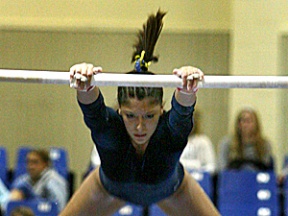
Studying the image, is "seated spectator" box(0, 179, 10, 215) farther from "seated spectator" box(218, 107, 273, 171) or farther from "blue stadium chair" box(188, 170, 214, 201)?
"seated spectator" box(218, 107, 273, 171)

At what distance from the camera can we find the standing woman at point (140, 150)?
266 cm

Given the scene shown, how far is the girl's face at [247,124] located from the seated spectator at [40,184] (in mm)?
1171

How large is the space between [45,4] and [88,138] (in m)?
1.19

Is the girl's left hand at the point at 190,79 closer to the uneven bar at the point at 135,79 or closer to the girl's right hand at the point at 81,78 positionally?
the uneven bar at the point at 135,79

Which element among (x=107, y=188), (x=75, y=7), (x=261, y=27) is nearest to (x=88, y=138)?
(x=75, y=7)

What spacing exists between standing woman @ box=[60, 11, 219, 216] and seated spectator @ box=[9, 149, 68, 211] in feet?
4.67

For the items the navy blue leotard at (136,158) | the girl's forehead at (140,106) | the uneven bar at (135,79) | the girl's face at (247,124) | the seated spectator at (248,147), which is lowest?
the seated spectator at (248,147)

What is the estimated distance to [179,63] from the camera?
6.14m

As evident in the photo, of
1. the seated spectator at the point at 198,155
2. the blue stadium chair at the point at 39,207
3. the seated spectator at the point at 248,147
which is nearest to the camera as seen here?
the blue stadium chair at the point at 39,207

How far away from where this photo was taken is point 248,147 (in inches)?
175

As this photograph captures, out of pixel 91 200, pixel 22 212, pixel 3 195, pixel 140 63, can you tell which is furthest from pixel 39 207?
pixel 140 63

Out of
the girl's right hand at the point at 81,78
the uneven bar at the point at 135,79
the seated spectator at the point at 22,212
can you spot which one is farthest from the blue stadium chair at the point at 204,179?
the girl's right hand at the point at 81,78

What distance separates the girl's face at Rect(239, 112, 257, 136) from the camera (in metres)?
4.48

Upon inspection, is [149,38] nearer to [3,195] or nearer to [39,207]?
[39,207]
